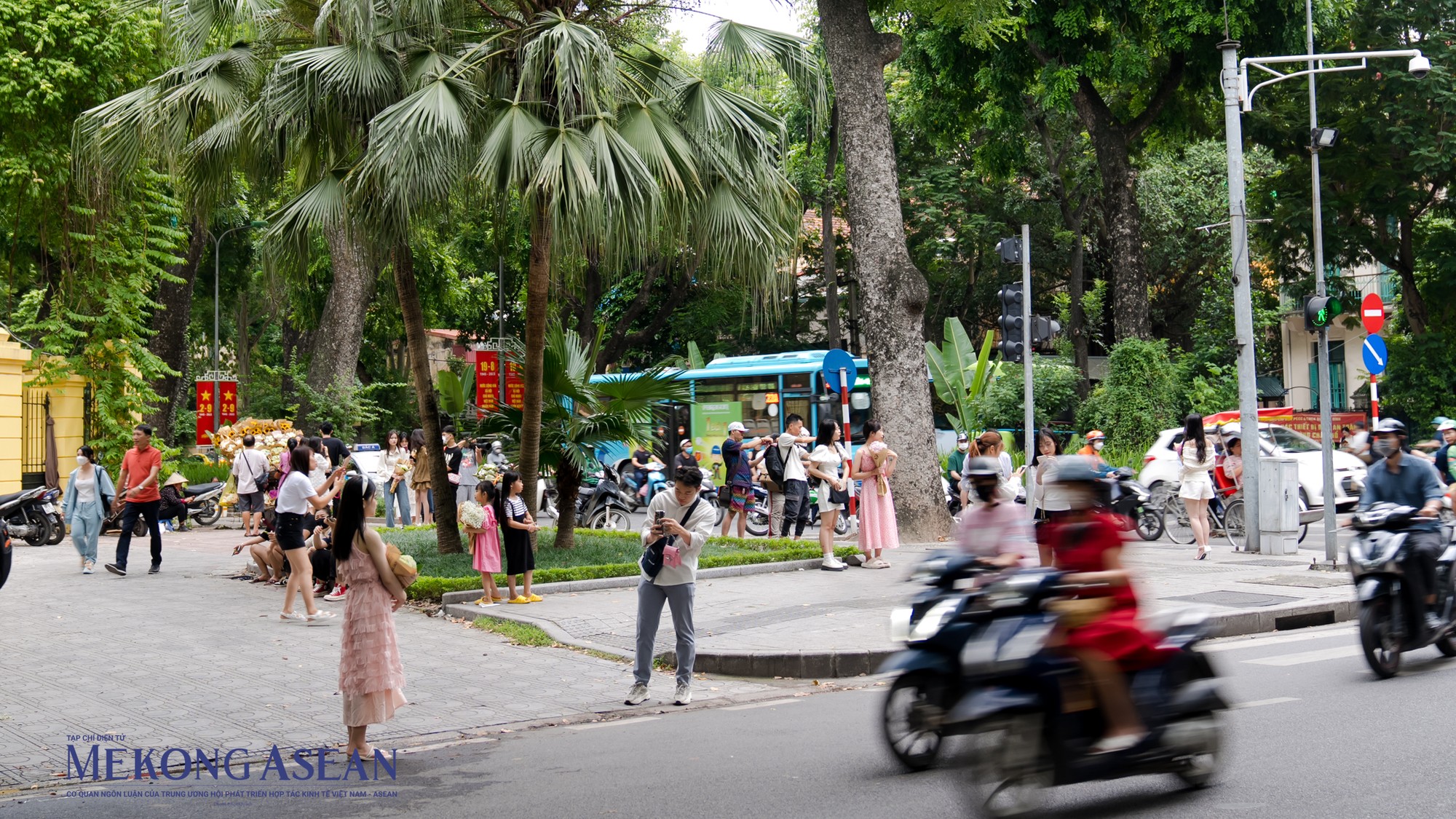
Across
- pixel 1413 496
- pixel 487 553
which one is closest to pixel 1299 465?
pixel 1413 496

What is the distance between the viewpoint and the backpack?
18.4 metres

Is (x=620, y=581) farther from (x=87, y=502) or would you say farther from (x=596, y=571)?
(x=87, y=502)

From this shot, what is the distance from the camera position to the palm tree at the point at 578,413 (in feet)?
51.1

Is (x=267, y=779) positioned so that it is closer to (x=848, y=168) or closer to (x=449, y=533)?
(x=449, y=533)

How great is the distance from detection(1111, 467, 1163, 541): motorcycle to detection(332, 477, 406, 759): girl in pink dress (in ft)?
33.9

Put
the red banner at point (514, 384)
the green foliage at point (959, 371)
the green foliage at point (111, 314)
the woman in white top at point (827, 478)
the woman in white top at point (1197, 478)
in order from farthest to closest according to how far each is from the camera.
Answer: the green foliage at point (959, 371) → the green foliage at point (111, 314) → the red banner at point (514, 384) → the woman in white top at point (1197, 478) → the woman in white top at point (827, 478)

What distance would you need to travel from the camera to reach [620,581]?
46.4ft

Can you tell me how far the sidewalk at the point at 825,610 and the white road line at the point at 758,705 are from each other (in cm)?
99

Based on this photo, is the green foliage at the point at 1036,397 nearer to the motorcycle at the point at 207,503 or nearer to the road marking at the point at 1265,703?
the motorcycle at the point at 207,503

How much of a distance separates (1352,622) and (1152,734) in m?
7.36

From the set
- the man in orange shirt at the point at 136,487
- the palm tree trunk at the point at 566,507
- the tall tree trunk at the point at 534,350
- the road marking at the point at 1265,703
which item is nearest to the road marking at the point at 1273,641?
the road marking at the point at 1265,703

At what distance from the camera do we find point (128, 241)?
25.2 meters

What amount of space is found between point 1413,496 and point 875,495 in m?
6.81

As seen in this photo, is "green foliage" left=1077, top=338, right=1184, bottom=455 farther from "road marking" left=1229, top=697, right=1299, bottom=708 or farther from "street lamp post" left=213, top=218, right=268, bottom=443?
"street lamp post" left=213, top=218, right=268, bottom=443
